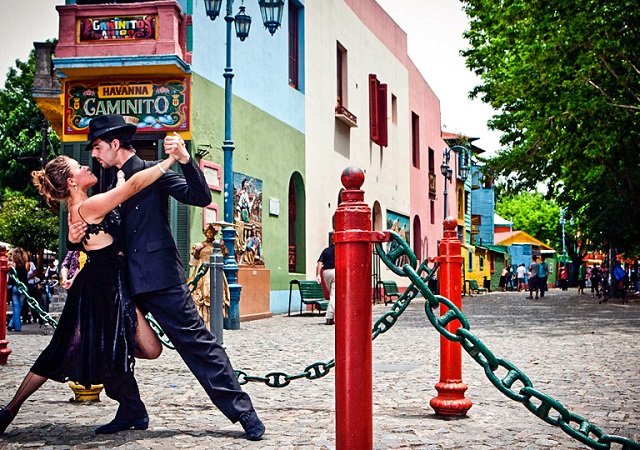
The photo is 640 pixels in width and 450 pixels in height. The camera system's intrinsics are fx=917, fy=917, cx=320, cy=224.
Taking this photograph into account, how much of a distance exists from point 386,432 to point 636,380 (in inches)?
141

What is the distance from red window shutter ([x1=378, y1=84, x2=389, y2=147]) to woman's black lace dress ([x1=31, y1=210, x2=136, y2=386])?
88.2 ft

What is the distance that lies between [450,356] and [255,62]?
51.4 feet

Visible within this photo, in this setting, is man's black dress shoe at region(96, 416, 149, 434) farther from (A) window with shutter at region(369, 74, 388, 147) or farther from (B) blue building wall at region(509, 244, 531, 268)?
(B) blue building wall at region(509, 244, 531, 268)

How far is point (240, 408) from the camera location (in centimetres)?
512

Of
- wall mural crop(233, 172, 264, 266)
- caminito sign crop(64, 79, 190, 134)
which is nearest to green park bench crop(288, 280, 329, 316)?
wall mural crop(233, 172, 264, 266)

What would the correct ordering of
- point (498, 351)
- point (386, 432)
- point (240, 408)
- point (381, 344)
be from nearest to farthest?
point (240, 408) → point (386, 432) → point (498, 351) → point (381, 344)

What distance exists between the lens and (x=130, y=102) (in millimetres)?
16812

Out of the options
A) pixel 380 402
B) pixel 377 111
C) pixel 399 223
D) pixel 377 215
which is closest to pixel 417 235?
pixel 399 223

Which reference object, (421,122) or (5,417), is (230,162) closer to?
(5,417)

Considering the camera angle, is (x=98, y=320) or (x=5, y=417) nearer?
(x=98, y=320)

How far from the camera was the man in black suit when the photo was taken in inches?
201

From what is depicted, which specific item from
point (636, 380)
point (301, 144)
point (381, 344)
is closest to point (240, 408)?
point (636, 380)

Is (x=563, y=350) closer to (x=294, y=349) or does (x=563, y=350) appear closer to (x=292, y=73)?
(x=294, y=349)

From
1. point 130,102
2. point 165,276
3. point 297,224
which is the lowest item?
point 165,276
